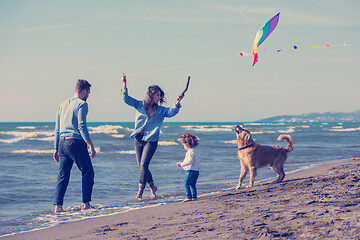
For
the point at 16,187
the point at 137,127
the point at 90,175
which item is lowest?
the point at 16,187

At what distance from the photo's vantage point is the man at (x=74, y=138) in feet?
17.6

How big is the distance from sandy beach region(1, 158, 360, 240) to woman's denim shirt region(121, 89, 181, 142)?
40.5 inches

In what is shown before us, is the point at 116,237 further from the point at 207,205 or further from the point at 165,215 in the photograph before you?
the point at 207,205

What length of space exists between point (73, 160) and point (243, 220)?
2.48 meters

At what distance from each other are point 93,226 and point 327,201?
2522mm

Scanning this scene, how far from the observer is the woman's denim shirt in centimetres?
598

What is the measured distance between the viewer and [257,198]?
210 inches

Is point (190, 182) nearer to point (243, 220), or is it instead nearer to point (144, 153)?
point (144, 153)

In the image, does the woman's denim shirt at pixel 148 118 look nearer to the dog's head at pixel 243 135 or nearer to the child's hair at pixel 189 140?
the child's hair at pixel 189 140

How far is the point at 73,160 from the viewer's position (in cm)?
548

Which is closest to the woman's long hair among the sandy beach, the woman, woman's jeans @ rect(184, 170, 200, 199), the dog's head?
the woman

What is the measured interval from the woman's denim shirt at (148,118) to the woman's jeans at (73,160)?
2.85ft

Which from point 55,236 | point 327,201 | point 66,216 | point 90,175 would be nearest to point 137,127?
point 90,175

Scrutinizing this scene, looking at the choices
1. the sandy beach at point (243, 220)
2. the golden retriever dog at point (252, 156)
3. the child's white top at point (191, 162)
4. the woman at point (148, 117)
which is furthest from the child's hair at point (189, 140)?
the golden retriever dog at point (252, 156)
